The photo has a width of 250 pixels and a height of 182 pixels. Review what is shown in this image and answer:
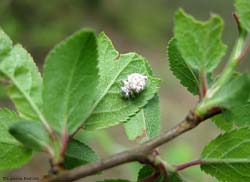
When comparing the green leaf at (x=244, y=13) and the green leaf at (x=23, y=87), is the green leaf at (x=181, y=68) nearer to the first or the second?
the green leaf at (x=244, y=13)

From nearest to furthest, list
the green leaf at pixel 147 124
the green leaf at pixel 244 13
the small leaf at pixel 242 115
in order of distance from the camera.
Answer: the green leaf at pixel 244 13 → the small leaf at pixel 242 115 → the green leaf at pixel 147 124

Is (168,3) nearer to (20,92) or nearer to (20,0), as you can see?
(20,0)

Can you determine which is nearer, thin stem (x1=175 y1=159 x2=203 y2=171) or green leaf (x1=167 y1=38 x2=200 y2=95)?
thin stem (x1=175 y1=159 x2=203 y2=171)

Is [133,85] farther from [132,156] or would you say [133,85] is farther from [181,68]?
[132,156]

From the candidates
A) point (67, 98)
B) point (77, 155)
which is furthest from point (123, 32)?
point (67, 98)

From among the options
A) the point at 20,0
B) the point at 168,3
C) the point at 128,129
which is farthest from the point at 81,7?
the point at 128,129

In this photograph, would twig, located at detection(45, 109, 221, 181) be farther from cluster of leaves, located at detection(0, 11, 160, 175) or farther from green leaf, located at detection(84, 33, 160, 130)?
green leaf, located at detection(84, 33, 160, 130)

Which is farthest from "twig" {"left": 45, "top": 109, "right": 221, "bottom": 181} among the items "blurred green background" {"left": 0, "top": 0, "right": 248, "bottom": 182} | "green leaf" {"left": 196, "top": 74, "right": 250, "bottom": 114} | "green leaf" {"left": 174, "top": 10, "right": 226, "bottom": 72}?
"blurred green background" {"left": 0, "top": 0, "right": 248, "bottom": 182}

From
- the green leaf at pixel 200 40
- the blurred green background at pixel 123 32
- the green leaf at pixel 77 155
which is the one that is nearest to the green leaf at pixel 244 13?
the green leaf at pixel 200 40
